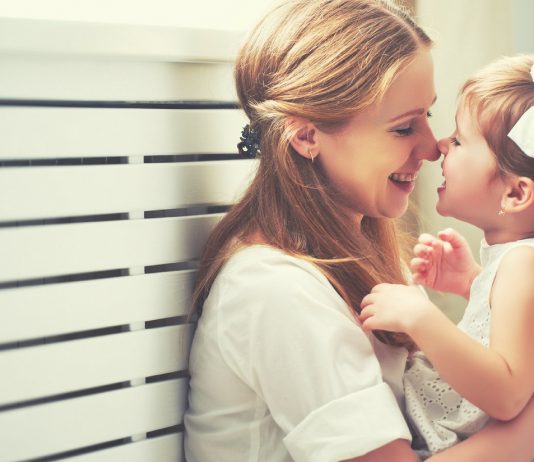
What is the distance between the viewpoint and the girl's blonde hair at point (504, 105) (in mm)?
1090

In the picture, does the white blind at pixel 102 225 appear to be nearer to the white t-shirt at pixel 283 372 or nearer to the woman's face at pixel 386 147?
the white t-shirt at pixel 283 372

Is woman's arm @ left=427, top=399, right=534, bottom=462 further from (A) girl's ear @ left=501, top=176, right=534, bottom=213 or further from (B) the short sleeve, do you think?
(A) girl's ear @ left=501, top=176, right=534, bottom=213

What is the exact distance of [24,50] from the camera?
0.93 metres

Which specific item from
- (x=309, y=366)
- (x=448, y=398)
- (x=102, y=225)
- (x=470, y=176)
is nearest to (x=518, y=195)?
(x=470, y=176)

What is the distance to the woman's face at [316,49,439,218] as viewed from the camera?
3.61ft

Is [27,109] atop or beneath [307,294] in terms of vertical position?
atop

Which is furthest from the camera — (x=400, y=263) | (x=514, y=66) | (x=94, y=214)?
(x=400, y=263)

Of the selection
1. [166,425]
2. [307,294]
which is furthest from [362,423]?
[166,425]

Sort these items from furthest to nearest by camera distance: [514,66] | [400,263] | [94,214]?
[400,263], [514,66], [94,214]

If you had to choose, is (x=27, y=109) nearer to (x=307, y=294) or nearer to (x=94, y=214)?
(x=94, y=214)

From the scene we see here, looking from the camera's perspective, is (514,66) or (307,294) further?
(514,66)

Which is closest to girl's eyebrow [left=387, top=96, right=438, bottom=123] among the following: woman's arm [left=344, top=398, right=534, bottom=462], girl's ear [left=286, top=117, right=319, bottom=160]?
girl's ear [left=286, top=117, right=319, bottom=160]

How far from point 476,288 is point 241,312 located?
384 mm

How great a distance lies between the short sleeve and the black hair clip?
0.21 meters
